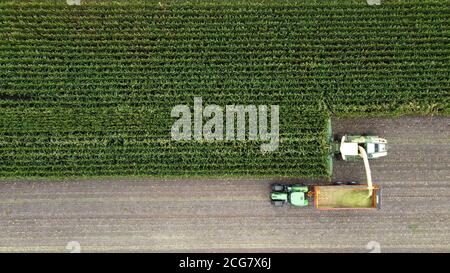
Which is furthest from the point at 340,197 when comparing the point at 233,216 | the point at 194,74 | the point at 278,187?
the point at 194,74

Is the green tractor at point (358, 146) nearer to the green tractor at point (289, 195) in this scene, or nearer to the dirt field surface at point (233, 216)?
the dirt field surface at point (233, 216)

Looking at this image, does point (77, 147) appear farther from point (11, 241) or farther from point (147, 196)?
point (11, 241)

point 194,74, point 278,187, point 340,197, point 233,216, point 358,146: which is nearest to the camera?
point 358,146

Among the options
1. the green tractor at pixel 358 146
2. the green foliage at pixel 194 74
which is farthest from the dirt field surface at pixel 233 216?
the green foliage at pixel 194 74

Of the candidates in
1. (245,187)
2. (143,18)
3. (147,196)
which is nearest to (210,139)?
(245,187)

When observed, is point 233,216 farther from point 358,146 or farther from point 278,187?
point 358,146

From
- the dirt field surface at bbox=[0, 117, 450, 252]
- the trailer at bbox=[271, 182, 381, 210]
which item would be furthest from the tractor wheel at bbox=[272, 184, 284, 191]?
the dirt field surface at bbox=[0, 117, 450, 252]
